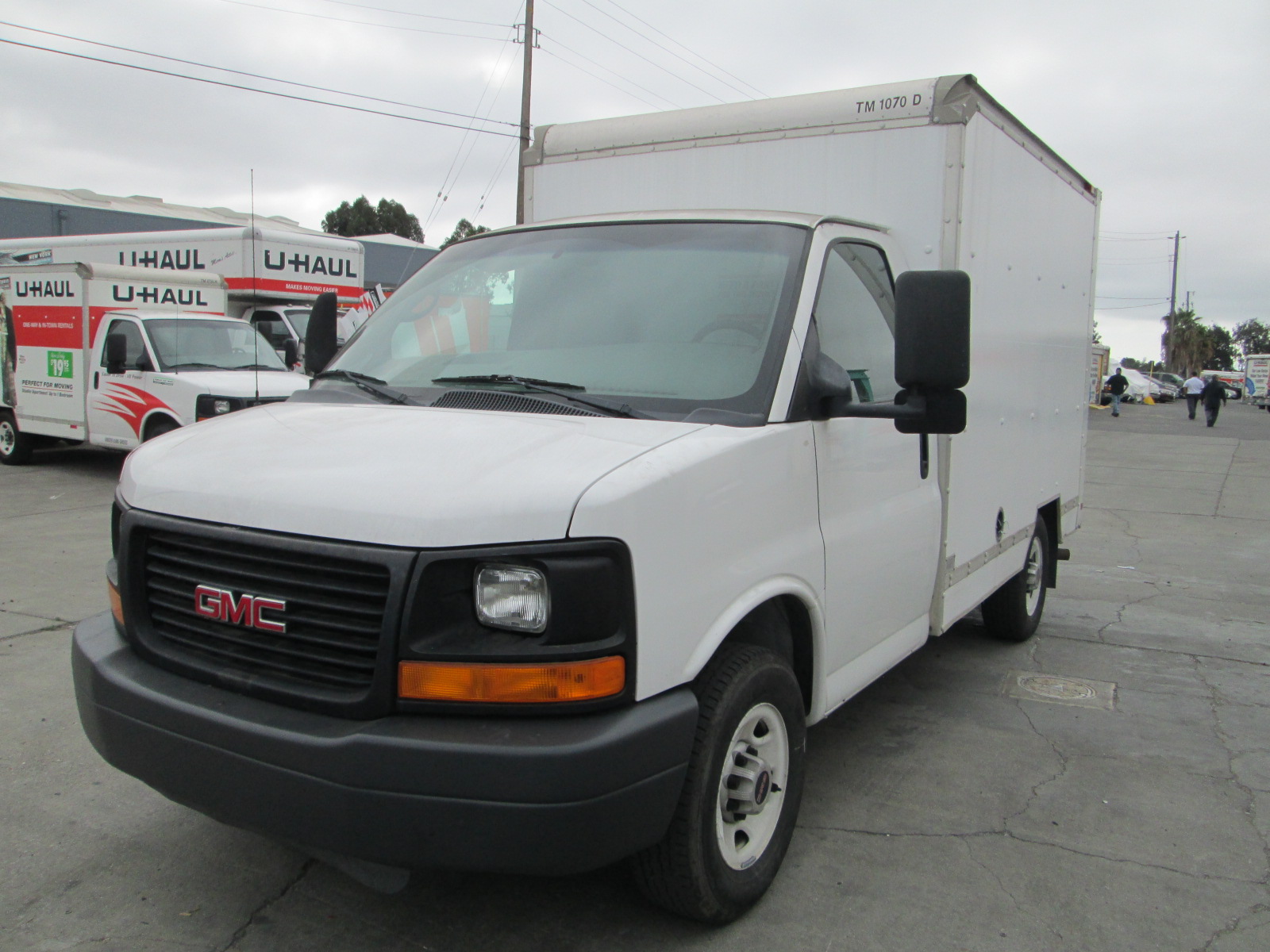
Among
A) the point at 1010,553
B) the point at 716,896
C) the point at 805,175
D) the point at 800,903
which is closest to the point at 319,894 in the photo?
the point at 716,896

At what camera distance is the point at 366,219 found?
5941cm

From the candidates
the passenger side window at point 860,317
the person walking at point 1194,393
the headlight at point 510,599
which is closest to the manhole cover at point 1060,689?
the passenger side window at point 860,317

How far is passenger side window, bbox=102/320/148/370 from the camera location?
38.6 feet

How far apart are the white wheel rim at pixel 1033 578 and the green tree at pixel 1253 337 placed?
139m

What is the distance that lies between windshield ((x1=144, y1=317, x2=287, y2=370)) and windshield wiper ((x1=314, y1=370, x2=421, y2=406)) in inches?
333

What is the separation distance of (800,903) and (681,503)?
4.61 feet

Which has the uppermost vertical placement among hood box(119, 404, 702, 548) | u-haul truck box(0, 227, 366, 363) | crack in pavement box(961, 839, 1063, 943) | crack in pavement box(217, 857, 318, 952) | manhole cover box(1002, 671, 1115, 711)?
u-haul truck box(0, 227, 366, 363)

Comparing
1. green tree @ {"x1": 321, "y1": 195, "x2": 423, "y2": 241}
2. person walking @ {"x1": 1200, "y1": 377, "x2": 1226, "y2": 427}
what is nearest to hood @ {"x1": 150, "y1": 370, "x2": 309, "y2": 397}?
person walking @ {"x1": 1200, "y1": 377, "x2": 1226, "y2": 427}

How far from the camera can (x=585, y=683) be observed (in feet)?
7.71

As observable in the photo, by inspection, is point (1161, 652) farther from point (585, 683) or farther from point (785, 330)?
point (585, 683)

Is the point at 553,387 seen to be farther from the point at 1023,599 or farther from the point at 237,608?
the point at 1023,599

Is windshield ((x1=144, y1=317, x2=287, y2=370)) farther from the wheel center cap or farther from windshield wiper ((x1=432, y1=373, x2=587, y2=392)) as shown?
the wheel center cap

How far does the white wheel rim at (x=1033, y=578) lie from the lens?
606 cm

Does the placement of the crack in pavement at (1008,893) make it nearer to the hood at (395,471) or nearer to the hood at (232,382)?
the hood at (395,471)
